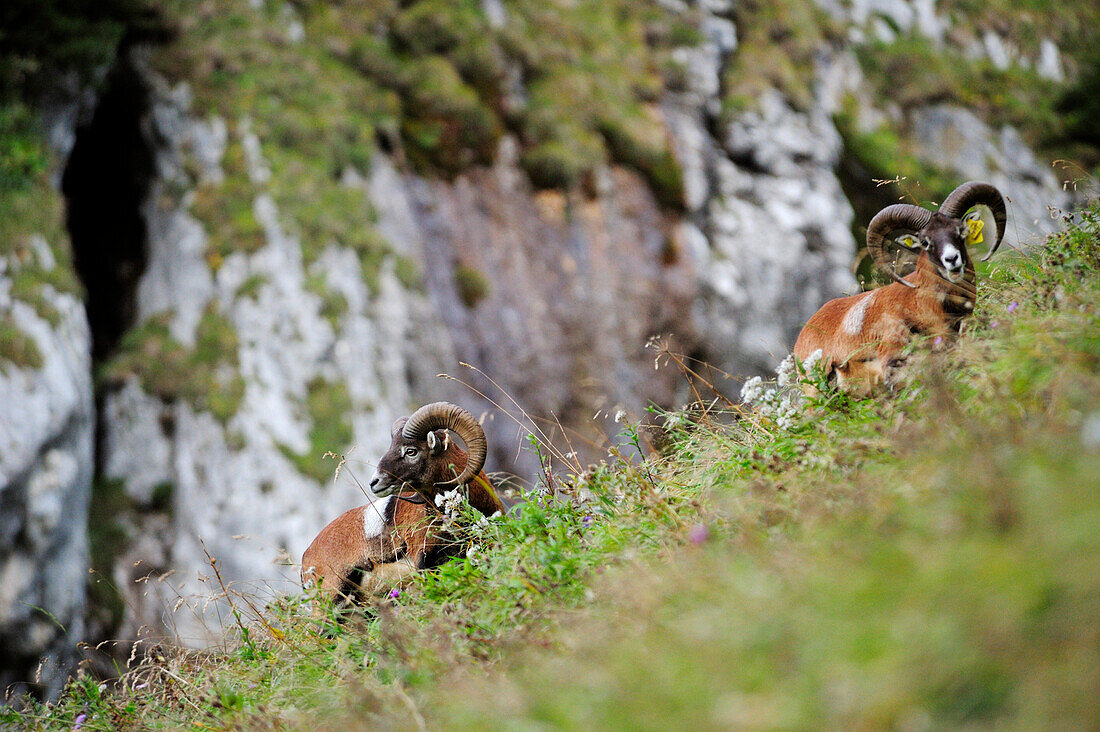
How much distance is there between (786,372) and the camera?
4.59 meters

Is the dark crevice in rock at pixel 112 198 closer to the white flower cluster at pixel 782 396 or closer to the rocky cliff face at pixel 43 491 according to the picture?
the rocky cliff face at pixel 43 491

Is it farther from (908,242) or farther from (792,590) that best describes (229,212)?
(792,590)

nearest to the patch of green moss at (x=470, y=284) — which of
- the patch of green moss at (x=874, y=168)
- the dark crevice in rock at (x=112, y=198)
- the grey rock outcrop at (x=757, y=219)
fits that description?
the grey rock outcrop at (x=757, y=219)

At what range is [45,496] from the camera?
11.4m

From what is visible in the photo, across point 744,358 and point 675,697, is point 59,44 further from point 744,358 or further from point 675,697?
point 675,697

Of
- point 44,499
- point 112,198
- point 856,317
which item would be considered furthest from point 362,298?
point 856,317

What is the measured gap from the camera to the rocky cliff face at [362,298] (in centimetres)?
1259

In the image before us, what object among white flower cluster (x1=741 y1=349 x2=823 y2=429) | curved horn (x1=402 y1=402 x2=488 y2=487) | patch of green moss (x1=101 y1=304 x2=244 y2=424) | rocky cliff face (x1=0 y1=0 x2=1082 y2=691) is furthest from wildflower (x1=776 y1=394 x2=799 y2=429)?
patch of green moss (x1=101 y1=304 x2=244 y2=424)

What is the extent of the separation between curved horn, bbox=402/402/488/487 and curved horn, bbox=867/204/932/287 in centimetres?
313

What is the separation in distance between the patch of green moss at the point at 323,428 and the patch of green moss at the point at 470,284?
4258 millimetres

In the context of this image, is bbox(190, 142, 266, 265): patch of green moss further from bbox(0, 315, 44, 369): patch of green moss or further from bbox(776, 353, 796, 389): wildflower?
bbox(776, 353, 796, 389): wildflower

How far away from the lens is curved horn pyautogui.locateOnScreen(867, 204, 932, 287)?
201 inches

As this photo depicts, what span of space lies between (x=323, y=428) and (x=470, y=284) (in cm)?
558

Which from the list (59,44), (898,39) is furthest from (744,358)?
(59,44)
